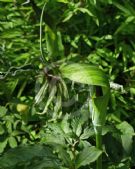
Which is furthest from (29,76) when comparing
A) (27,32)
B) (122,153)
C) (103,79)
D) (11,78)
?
(103,79)

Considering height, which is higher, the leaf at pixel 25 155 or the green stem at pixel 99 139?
A: the green stem at pixel 99 139

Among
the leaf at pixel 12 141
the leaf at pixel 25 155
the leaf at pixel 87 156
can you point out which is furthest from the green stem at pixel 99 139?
the leaf at pixel 12 141

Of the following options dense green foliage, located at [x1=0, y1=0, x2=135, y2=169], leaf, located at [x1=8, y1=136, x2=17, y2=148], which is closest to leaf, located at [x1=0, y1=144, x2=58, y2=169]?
dense green foliage, located at [x1=0, y1=0, x2=135, y2=169]

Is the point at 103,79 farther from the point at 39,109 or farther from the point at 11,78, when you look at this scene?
the point at 11,78

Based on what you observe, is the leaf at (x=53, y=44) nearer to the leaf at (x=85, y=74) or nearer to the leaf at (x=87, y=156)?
the leaf at (x=87, y=156)

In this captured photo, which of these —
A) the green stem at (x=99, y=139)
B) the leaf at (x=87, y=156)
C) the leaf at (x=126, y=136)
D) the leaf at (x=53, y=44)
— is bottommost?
the leaf at (x=126, y=136)

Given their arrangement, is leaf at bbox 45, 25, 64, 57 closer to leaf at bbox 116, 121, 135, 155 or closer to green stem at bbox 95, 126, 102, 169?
leaf at bbox 116, 121, 135, 155

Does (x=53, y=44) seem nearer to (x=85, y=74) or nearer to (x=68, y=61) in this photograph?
(x=68, y=61)
